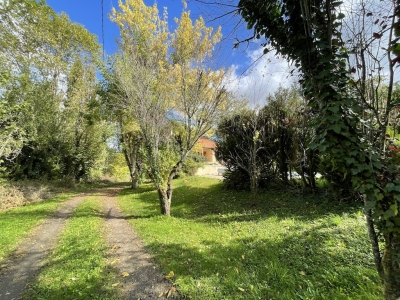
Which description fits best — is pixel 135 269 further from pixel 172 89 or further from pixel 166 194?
pixel 172 89

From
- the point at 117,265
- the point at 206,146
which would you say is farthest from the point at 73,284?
the point at 206,146

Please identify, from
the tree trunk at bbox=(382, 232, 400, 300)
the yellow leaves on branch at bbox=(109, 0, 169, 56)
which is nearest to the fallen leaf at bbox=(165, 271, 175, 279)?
the tree trunk at bbox=(382, 232, 400, 300)

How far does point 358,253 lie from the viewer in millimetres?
3406

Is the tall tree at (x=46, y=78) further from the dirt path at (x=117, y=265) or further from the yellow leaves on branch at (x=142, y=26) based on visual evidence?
the dirt path at (x=117, y=265)

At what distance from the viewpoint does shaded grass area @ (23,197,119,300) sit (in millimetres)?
3008

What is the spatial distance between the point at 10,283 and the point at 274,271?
4360 mm

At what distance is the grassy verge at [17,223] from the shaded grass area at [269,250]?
2.86 metres

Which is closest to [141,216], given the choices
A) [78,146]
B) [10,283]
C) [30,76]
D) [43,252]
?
[43,252]

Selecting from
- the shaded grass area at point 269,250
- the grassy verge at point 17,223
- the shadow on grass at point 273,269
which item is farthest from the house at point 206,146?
the grassy verge at point 17,223

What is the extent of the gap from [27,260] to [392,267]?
5908 mm

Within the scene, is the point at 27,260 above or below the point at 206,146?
below

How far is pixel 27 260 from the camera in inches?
166

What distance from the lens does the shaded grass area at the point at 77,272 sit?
3.01 meters

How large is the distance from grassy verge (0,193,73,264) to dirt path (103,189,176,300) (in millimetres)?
2177
